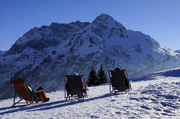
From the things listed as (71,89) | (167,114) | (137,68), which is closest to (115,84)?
(71,89)

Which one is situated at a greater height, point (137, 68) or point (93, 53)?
point (93, 53)

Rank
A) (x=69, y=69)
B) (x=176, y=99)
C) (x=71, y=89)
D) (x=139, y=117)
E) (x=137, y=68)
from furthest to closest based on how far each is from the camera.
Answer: (x=69, y=69)
(x=137, y=68)
(x=71, y=89)
(x=176, y=99)
(x=139, y=117)

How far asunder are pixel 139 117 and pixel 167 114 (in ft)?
2.51

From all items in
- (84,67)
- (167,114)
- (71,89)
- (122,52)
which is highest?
(122,52)

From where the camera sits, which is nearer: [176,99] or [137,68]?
[176,99]

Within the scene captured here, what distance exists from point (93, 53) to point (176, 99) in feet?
579

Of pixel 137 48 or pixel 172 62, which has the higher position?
pixel 137 48

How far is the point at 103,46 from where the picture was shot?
189 m

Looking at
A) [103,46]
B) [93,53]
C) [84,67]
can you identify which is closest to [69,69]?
[84,67]

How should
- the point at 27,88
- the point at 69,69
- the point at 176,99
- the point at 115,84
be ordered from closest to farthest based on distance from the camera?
1. the point at 176,99
2. the point at 27,88
3. the point at 115,84
4. the point at 69,69

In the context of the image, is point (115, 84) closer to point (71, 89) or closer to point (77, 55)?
point (71, 89)

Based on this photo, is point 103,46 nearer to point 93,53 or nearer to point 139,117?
point 93,53

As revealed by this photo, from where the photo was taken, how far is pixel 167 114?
12.7ft

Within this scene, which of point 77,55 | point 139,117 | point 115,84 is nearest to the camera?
point 139,117
